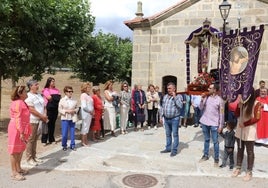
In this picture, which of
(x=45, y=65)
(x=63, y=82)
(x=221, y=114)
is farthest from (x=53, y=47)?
(x=63, y=82)

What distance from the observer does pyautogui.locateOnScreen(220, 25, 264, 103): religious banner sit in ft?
19.6

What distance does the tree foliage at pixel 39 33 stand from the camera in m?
8.92

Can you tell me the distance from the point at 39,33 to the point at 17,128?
4.96m

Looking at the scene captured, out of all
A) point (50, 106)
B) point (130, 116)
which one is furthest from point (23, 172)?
point (130, 116)

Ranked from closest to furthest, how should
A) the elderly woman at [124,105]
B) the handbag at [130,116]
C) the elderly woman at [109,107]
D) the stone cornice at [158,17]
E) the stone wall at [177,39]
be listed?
the elderly woman at [109,107] → the elderly woman at [124,105] → the handbag at [130,116] → the stone wall at [177,39] → the stone cornice at [158,17]

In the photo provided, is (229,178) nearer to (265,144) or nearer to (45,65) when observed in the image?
(265,144)

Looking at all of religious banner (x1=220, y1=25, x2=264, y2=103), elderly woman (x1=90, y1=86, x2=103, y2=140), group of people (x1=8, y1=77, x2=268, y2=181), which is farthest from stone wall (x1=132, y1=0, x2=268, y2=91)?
religious banner (x1=220, y1=25, x2=264, y2=103)

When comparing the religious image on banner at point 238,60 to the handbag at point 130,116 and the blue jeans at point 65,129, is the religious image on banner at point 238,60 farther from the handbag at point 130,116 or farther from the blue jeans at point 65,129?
the handbag at point 130,116

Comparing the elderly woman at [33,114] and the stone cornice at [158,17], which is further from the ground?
the stone cornice at [158,17]

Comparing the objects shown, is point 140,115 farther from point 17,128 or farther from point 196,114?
point 17,128

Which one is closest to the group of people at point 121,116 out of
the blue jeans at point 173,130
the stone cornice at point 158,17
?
the blue jeans at point 173,130

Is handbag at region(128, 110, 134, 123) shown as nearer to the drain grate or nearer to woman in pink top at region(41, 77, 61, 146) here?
woman in pink top at region(41, 77, 61, 146)

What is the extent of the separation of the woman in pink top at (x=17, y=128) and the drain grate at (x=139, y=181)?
1820 millimetres

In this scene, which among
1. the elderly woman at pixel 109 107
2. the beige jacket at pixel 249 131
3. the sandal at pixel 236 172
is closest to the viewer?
the beige jacket at pixel 249 131
